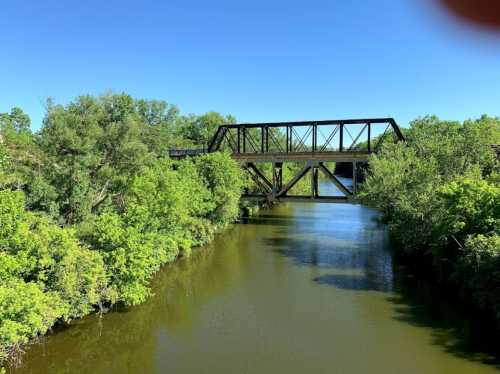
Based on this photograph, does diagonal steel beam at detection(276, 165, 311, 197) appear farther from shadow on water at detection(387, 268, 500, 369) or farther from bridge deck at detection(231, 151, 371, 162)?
shadow on water at detection(387, 268, 500, 369)

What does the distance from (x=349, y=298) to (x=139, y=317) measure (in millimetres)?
10648

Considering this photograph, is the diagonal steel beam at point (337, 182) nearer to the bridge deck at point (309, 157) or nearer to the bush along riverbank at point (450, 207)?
the bridge deck at point (309, 157)

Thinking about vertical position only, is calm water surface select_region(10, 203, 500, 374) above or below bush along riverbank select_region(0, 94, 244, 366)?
below

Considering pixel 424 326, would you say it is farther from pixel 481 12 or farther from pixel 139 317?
pixel 481 12

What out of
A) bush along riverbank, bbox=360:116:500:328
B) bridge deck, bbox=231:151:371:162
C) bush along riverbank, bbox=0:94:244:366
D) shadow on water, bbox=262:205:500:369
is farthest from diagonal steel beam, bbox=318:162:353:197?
bush along riverbank, bbox=0:94:244:366

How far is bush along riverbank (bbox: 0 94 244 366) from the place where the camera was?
44.5ft

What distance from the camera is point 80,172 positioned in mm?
→ 24078

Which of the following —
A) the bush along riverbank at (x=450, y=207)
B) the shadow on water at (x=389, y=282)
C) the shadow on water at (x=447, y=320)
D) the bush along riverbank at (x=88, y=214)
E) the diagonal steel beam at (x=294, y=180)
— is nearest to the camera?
the bush along riverbank at (x=88, y=214)

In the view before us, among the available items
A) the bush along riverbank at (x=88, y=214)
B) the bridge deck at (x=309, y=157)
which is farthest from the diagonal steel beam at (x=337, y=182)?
the bush along riverbank at (x=88, y=214)

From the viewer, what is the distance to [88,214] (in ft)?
75.9

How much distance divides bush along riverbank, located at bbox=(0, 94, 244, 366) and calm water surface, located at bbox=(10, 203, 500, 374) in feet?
4.30

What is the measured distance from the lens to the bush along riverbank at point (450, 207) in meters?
16.6

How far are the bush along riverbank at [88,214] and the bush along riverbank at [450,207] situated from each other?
14.0 meters

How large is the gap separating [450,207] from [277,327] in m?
10.9
